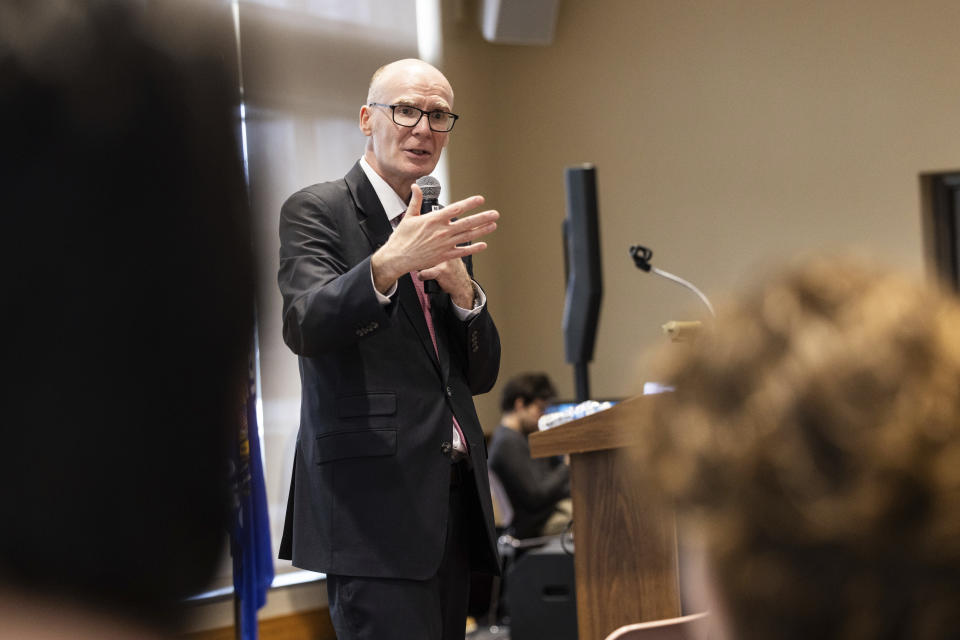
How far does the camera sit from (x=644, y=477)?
54 centimetres

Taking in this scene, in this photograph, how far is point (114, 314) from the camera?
0.26 meters

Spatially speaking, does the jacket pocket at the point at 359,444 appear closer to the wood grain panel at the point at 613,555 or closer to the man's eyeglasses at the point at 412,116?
the man's eyeglasses at the point at 412,116

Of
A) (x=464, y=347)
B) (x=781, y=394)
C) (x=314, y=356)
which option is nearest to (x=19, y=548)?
(x=781, y=394)

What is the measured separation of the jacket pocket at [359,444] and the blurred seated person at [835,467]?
133 centimetres

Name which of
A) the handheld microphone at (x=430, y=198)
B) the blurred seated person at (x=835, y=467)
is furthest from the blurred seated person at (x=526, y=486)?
the blurred seated person at (x=835, y=467)

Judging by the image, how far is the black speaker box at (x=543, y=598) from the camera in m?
4.06

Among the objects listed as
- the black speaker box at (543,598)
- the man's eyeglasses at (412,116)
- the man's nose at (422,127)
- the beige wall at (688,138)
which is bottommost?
the black speaker box at (543,598)

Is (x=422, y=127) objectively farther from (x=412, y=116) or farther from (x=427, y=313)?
(x=427, y=313)

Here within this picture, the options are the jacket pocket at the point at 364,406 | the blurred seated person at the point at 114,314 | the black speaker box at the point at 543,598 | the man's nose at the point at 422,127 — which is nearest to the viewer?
the blurred seated person at the point at 114,314

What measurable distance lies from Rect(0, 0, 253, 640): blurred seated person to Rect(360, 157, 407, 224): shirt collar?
5.58 feet

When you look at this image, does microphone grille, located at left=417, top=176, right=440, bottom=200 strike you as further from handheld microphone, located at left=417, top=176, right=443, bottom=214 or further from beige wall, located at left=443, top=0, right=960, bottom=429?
beige wall, located at left=443, top=0, right=960, bottom=429

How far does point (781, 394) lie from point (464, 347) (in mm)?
1518

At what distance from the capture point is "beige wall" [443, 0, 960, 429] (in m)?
6.36

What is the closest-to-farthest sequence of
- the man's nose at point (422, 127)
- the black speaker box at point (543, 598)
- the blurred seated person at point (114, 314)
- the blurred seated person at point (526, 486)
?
the blurred seated person at point (114, 314) < the man's nose at point (422, 127) < the black speaker box at point (543, 598) < the blurred seated person at point (526, 486)
